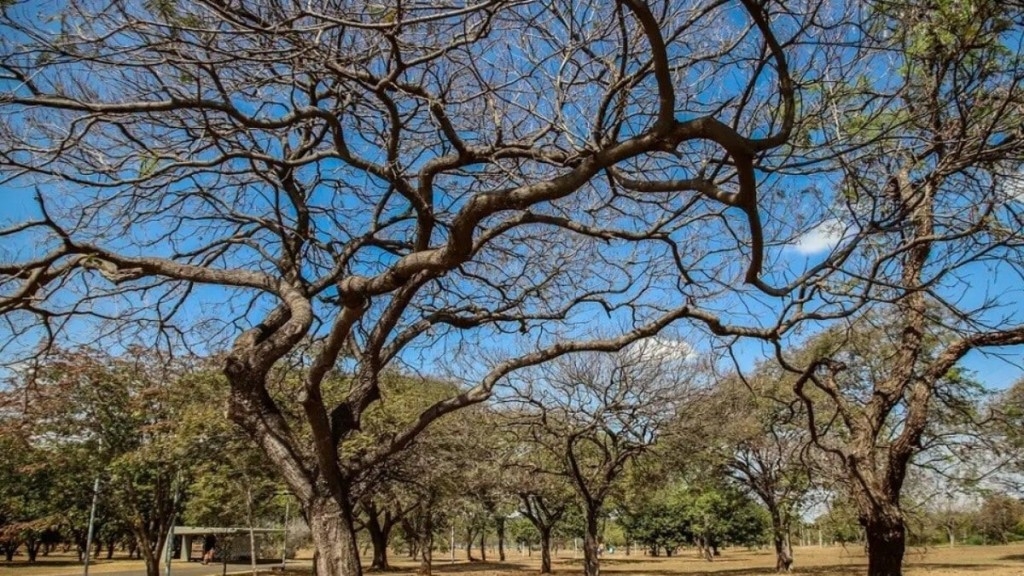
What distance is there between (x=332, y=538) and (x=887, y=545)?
210 inches

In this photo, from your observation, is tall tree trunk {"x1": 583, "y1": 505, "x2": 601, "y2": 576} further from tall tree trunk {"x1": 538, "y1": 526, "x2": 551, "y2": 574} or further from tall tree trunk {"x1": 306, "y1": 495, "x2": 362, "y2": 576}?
tall tree trunk {"x1": 306, "y1": 495, "x2": 362, "y2": 576}

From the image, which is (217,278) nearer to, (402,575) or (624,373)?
(624,373)

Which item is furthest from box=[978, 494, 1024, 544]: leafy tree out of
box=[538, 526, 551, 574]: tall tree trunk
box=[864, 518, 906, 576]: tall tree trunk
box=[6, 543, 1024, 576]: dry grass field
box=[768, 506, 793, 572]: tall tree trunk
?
box=[864, 518, 906, 576]: tall tree trunk

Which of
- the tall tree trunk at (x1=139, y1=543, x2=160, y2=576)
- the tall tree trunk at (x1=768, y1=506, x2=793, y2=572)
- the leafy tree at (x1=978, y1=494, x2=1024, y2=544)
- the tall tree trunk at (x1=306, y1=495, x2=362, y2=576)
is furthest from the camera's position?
the leafy tree at (x1=978, y1=494, x2=1024, y2=544)

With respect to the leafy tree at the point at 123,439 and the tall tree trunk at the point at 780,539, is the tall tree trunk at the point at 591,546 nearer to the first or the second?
the leafy tree at the point at 123,439

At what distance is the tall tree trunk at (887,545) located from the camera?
686 centimetres

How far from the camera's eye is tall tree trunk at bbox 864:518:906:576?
22.5 ft

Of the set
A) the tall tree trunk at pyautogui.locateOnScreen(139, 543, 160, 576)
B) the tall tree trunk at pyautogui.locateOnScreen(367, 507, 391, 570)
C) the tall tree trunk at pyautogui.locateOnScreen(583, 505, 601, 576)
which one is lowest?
the tall tree trunk at pyautogui.locateOnScreen(367, 507, 391, 570)

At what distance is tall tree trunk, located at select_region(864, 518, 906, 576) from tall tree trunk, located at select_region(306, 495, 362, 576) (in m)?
5.04

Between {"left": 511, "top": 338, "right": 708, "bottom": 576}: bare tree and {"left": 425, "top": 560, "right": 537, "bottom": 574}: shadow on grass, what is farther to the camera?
{"left": 425, "top": 560, "right": 537, "bottom": 574}: shadow on grass

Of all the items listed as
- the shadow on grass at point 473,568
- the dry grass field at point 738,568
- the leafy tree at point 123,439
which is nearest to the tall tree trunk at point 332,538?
the leafy tree at point 123,439

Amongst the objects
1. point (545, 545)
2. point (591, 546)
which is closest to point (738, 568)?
point (545, 545)

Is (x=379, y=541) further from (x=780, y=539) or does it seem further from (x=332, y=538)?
(x=332, y=538)

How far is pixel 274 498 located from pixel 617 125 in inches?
852
